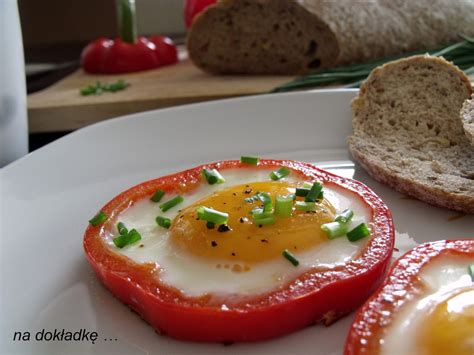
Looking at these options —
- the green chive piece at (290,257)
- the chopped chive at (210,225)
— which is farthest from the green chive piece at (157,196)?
the green chive piece at (290,257)

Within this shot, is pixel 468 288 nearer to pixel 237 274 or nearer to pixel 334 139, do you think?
pixel 237 274

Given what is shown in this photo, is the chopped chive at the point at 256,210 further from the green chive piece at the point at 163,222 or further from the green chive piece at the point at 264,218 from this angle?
the green chive piece at the point at 163,222

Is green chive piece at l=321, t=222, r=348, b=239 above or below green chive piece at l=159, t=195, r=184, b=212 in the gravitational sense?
above

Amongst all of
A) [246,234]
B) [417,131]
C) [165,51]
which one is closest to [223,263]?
[246,234]

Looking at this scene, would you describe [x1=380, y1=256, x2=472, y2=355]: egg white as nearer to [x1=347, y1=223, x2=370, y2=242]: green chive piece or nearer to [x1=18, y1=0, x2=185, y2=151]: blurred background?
[x1=347, y1=223, x2=370, y2=242]: green chive piece

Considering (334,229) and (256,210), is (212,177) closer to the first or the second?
(256,210)

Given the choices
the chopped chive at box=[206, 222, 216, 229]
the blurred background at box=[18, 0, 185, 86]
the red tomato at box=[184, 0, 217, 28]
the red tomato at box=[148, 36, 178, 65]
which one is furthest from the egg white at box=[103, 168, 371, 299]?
the blurred background at box=[18, 0, 185, 86]
